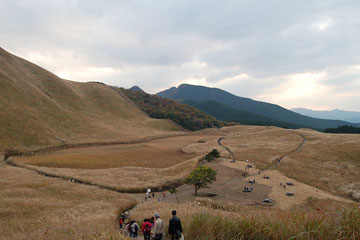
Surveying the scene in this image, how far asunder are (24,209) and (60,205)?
3698 mm

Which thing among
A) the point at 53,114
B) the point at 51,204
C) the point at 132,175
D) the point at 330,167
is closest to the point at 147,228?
the point at 51,204

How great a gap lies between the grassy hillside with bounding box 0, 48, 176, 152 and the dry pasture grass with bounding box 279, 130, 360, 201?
74.5m

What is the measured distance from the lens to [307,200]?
36000 millimetres

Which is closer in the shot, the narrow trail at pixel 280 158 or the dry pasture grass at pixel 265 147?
the narrow trail at pixel 280 158

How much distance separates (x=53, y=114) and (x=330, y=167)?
123 m

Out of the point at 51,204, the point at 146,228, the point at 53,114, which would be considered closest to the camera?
the point at 146,228

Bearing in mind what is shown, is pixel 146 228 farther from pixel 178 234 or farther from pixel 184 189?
pixel 184 189

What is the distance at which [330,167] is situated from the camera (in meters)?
59.7

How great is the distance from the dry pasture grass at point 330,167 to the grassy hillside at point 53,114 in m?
74.5

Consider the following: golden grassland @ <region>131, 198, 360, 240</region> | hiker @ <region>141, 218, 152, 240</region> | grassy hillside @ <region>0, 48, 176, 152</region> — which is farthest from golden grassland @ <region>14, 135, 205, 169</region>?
golden grassland @ <region>131, 198, 360, 240</region>

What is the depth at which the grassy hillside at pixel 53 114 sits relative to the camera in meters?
81.8

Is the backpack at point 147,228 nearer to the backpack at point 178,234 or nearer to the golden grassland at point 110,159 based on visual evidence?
the backpack at point 178,234

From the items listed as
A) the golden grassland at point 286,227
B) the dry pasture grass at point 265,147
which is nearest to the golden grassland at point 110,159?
the dry pasture grass at point 265,147

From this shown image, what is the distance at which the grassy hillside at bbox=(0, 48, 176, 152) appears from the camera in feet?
268
